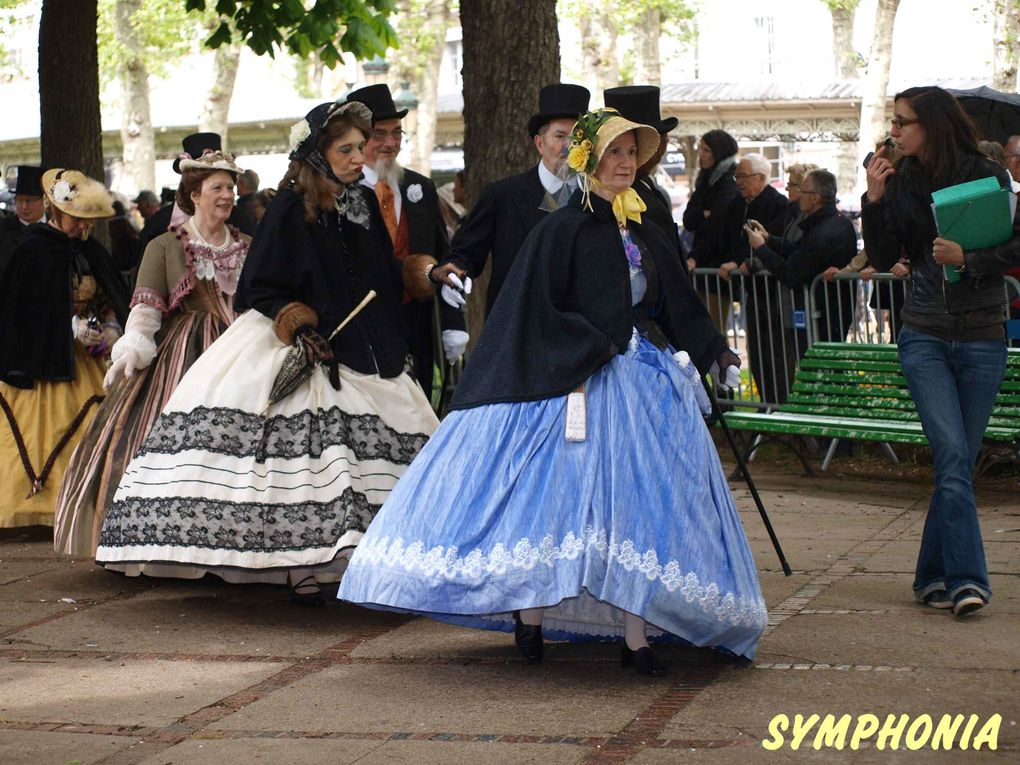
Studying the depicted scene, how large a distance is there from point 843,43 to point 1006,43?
19309 millimetres

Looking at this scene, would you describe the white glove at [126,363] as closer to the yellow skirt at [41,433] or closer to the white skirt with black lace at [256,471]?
the white skirt with black lace at [256,471]

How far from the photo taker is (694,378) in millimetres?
Answer: 5715

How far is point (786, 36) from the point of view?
5319 cm

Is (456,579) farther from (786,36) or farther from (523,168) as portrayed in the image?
(786,36)

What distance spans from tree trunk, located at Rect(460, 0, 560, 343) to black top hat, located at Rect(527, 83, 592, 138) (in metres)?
2.32

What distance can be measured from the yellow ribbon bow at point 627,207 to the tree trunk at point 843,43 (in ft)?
139

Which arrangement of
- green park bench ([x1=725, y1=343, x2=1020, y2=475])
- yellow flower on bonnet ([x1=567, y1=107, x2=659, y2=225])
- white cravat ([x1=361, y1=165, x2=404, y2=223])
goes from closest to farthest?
yellow flower on bonnet ([x1=567, y1=107, x2=659, y2=225]) → white cravat ([x1=361, y1=165, x2=404, y2=223]) → green park bench ([x1=725, y1=343, x2=1020, y2=475])

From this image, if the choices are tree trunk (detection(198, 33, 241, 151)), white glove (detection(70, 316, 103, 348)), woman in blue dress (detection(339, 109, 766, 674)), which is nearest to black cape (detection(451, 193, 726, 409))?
woman in blue dress (detection(339, 109, 766, 674))

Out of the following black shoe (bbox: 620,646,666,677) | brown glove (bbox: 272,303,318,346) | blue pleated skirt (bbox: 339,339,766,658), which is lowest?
black shoe (bbox: 620,646,666,677)

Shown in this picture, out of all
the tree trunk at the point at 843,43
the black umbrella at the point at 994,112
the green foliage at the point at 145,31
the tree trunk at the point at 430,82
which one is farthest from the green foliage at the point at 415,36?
the black umbrella at the point at 994,112

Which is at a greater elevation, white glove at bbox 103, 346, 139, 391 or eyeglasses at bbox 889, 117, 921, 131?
eyeglasses at bbox 889, 117, 921, 131

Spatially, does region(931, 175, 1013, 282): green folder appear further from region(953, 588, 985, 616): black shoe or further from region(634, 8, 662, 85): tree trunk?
region(634, 8, 662, 85): tree trunk

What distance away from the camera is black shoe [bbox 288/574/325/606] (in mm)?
6652

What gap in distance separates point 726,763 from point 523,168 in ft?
18.6
